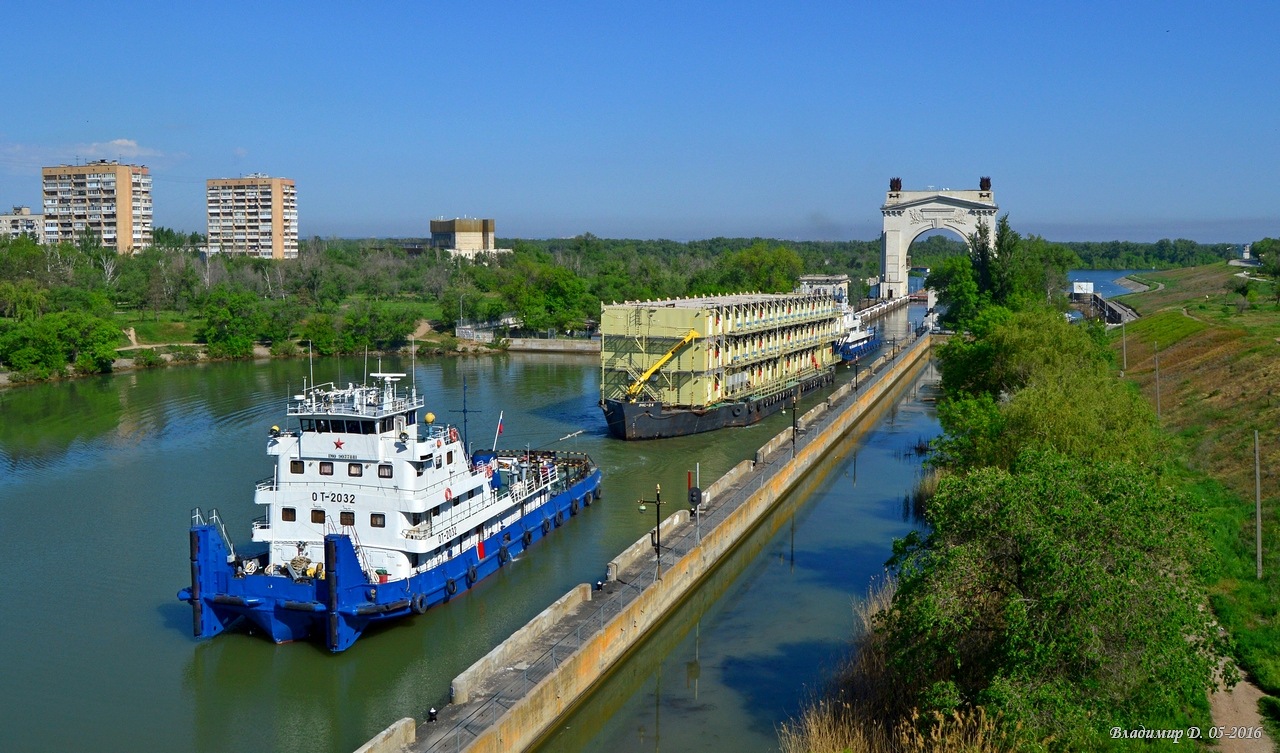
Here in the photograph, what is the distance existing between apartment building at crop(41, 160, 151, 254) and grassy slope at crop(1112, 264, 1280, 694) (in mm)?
124829

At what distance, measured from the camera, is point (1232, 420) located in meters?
38.8

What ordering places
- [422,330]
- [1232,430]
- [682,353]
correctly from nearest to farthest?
1. [1232,430]
2. [682,353]
3. [422,330]

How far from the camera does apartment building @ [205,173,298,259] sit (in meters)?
161

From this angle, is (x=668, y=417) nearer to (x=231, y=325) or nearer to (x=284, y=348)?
(x=284, y=348)

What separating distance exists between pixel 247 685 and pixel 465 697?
239 inches

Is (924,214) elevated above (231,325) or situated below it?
above

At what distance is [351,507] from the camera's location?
2420 centimetres

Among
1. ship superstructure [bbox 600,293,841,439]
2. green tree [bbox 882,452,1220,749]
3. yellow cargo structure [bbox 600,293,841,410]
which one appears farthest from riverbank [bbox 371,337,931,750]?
yellow cargo structure [bbox 600,293,841,410]

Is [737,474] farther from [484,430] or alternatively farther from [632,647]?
[484,430]

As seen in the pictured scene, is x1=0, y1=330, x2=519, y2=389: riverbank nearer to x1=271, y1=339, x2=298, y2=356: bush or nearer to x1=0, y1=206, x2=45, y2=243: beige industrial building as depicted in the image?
x1=271, y1=339, x2=298, y2=356: bush

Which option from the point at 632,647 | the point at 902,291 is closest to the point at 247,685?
the point at 632,647

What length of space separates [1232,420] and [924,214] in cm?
8643

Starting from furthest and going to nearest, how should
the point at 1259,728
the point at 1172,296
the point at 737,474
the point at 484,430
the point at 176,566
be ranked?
the point at 1172,296, the point at 484,430, the point at 737,474, the point at 176,566, the point at 1259,728

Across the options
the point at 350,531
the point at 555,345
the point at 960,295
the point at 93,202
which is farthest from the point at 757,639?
the point at 93,202
